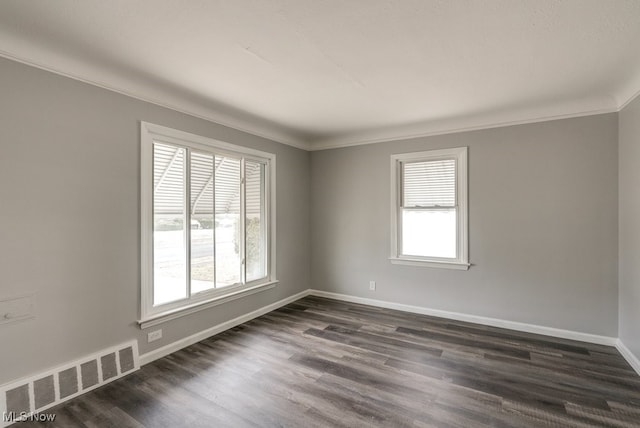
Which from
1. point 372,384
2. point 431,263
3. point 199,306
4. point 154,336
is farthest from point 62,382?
point 431,263

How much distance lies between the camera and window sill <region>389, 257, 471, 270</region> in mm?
3836

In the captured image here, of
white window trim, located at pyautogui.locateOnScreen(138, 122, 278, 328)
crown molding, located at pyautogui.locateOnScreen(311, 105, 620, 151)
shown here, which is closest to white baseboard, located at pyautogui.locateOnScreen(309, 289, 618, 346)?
white window trim, located at pyautogui.locateOnScreen(138, 122, 278, 328)

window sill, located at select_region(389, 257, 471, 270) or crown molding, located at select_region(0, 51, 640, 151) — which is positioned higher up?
Answer: crown molding, located at select_region(0, 51, 640, 151)

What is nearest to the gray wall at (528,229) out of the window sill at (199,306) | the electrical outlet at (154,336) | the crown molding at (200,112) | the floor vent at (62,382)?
the crown molding at (200,112)

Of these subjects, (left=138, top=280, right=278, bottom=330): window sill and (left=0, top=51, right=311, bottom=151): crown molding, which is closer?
(left=0, top=51, right=311, bottom=151): crown molding

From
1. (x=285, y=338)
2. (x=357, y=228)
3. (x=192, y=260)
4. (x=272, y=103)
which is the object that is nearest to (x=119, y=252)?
(x=192, y=260)

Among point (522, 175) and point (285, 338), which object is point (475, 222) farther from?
point (285, 338)

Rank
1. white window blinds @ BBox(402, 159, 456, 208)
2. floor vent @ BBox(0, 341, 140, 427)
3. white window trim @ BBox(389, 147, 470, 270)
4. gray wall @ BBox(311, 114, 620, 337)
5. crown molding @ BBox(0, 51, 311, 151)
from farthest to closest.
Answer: white window blinds @ BBox(402, 159, 456, 208) → white window trim @ BBox(389, 147, 470, 270) → gray wall @ BBox(311, 114, 620, 337) → crown molding @ BBox(0, 51, 311, 151) → floor vent @ BBox(0, 341, 140, 427)

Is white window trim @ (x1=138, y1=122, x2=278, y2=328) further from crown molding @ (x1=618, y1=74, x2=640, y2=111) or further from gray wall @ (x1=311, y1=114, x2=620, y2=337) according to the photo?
crown molding @ (x1=618, y1=74, x2=640, y2=111)

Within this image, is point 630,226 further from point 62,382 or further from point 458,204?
point 62,382

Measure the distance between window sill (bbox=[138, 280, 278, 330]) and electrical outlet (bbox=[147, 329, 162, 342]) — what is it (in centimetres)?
9

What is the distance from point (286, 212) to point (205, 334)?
1986 mm

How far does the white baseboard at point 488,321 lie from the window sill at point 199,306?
1289mm

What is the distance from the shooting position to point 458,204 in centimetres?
389
